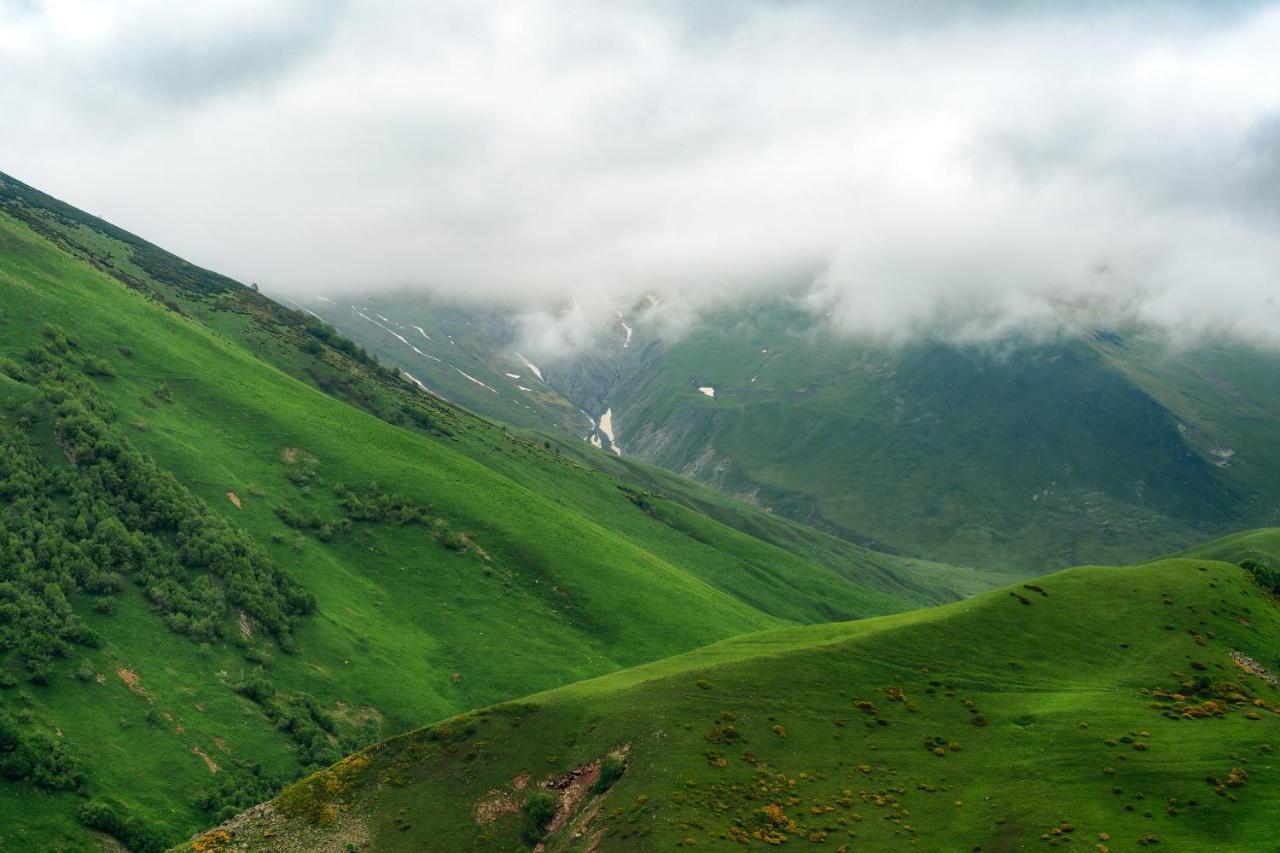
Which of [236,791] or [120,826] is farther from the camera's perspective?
[236,791]

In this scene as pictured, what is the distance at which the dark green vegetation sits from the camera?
8725 cm

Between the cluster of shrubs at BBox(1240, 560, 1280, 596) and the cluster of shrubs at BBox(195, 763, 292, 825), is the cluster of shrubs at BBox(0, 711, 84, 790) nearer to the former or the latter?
the cluster of shrubs at BBox(195, 763, 292, 825)

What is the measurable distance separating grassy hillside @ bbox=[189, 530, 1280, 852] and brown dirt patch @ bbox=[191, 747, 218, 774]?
97.9 feet

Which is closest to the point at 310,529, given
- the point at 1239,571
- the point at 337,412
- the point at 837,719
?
the point at 337,412

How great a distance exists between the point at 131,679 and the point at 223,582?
22541 mm

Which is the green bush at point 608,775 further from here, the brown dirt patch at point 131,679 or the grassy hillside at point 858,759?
the brown dirt patch at point 131,679

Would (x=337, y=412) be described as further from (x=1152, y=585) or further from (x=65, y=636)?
(x=1152, y=585)

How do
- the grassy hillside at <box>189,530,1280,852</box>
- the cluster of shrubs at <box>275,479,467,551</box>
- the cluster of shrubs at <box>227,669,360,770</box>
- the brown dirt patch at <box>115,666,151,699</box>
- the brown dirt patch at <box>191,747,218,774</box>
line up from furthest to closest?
1. the cluster of shrubs at <box>275,479,467,551</box>
2. the cluster of shrubs at <box>227,669,360,770</box>
3. the brown dirt patch at <box>115,666,151,699</box>
4. the brown dirt patch at <box>191,747,218,774</box>
5. the grassy hillside at <box>189,530,1280,852</box>

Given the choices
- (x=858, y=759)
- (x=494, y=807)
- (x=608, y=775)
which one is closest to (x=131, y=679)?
(x=494, y=807)

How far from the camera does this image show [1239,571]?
10706cm

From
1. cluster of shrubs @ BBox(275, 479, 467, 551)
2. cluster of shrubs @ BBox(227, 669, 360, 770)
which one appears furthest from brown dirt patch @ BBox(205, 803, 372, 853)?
cluster of shrubs @ BBox(275, 479, 467, 551)

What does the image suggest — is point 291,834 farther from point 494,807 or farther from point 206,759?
point 206,759

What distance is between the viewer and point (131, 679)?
94.8m

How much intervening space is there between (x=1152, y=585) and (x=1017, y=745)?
132 feet
